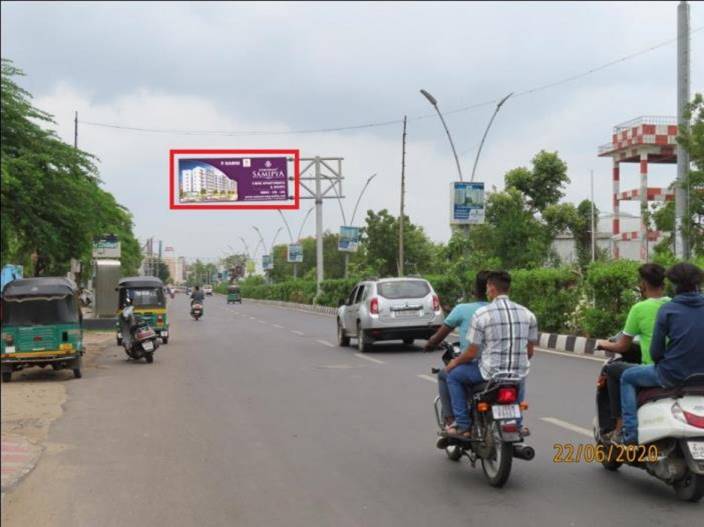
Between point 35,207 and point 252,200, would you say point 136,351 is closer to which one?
point 35,207

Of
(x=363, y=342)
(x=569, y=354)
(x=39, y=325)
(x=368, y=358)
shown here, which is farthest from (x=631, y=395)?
(x=363, y=342)

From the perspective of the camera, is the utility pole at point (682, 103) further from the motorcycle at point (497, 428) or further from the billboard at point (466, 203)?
the motorcycle at point (497, 428)

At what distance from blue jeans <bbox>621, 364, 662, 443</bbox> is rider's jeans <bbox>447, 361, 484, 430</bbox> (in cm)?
105

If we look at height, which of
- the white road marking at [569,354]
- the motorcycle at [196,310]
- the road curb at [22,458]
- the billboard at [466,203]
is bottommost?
the motorcycle at [196,310]

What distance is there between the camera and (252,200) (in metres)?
42.0

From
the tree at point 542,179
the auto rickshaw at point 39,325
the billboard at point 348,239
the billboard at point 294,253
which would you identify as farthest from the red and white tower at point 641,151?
the auto rickshaw at point 39,325

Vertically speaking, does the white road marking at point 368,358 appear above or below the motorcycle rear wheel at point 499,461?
below

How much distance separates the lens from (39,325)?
48.4 feet

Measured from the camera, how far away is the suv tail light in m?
19.2

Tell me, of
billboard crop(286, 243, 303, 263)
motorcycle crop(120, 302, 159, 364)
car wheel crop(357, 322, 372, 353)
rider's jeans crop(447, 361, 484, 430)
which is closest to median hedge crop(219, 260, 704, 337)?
car wheel crop(357, 322, 372, 353)

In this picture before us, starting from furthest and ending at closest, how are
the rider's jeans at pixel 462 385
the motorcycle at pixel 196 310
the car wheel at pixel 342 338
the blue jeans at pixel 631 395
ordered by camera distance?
1. the motorcycle at pixel 196 310
2. the car wheel at pixel 342 338
3. the rider's jeans at pixel 462 385
4. the blue jeans at pixel 631 395

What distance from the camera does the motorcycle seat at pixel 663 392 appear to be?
582cm

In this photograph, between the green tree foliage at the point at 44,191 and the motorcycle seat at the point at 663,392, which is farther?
the green tree foliage at the point at 44,191

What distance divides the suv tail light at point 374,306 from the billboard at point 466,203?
1173 cm
